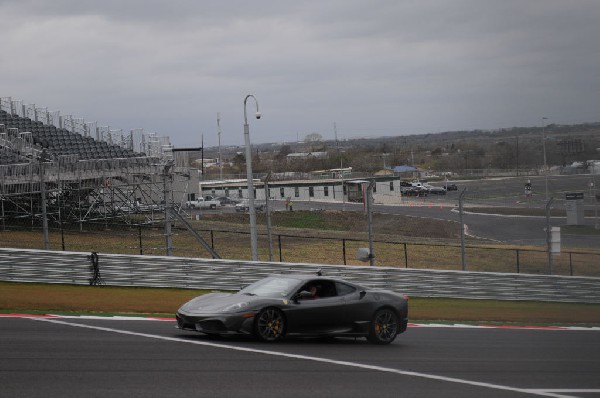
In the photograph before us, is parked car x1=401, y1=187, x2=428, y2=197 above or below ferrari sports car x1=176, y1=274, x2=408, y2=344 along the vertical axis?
above

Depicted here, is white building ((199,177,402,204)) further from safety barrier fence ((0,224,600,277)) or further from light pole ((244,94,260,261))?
light pole ((244,94,260,261))

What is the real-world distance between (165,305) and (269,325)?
265 inches

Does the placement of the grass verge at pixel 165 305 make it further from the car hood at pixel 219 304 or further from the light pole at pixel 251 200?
the car hood at pixel 219 304

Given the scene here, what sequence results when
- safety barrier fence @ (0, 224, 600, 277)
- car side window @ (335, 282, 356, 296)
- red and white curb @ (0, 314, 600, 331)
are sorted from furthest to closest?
safety barrier fence @ (0, 224, 600, 277), red and white curb @ (0, 314, 600, 331), car side window @ (335, 282, 356, 296)

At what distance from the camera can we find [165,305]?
65.3ft

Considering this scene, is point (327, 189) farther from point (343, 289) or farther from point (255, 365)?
point (255, 365)

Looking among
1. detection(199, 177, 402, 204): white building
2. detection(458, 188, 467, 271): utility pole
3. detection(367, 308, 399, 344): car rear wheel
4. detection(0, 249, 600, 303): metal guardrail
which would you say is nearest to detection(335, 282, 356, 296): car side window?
detection(367, 308, 399, 344): car rear wheel

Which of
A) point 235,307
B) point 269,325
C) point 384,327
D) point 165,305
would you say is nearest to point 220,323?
point 235,307

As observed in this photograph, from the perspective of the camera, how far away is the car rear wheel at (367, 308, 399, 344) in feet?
49.2

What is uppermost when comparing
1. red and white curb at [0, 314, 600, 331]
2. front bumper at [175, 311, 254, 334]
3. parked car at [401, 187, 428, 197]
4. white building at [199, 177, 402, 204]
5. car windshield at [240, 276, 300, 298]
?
white building at [199, 177, 402, 204]

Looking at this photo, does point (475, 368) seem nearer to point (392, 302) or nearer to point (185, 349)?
point (392, 302)

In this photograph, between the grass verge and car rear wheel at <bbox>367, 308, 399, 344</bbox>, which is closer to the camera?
car rear wheel at <bbox>367, 308, 399, 344</bbox>

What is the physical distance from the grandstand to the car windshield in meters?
15.0

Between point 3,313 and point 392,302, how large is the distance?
7317 mm
